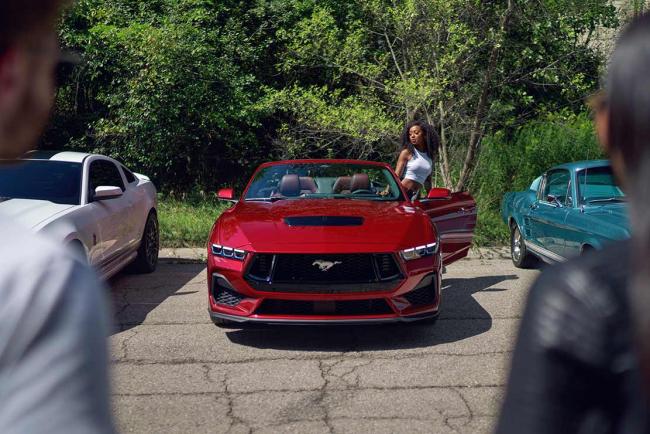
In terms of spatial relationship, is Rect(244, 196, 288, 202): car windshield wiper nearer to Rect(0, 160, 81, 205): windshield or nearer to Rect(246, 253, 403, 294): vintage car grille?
Rect(246, 253, 403, 294): vintage car grille

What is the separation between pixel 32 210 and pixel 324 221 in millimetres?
2490

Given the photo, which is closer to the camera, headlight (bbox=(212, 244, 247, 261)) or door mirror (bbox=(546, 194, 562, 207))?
headlight (bbox=(212, 244, 247, 261))

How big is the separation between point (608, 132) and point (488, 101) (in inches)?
572

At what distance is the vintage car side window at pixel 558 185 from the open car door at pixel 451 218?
1.23 meters

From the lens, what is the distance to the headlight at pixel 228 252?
22.2 ft

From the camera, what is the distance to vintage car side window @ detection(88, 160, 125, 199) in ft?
29.2

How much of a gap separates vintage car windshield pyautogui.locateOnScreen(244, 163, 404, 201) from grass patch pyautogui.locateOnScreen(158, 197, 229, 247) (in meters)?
3.67

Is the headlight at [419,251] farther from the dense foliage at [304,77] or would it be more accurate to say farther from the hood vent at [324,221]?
the dense foliage at [304,77]

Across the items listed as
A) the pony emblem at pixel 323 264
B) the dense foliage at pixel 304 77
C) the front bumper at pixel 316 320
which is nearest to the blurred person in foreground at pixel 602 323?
the front bumper at pixel 316 320

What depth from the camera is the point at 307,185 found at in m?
8.42

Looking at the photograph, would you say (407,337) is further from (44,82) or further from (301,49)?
(301,49)

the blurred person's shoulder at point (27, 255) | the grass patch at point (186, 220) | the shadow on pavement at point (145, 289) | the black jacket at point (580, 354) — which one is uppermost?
the blurred person's shoulder at point (27, 255)

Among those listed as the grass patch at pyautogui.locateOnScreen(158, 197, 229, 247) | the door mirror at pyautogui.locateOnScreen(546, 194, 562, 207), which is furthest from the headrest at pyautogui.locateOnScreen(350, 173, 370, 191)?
the grass patch at pyautogui.locateOnScreen(158, 197, 229, 247)

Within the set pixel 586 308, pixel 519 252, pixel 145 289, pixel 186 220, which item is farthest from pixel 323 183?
pixel 586 308
